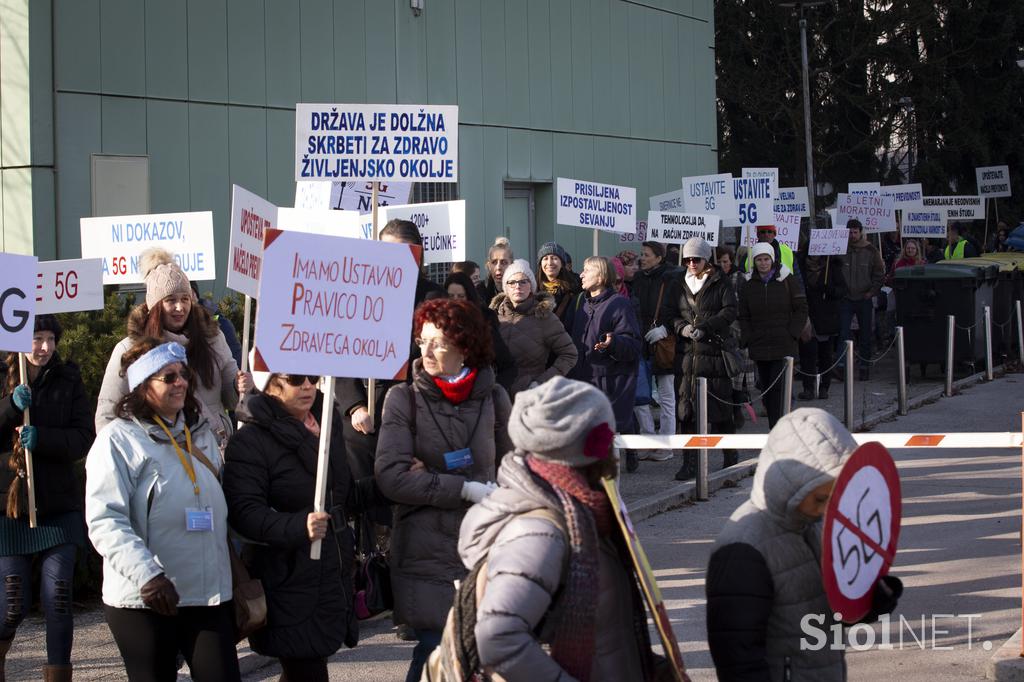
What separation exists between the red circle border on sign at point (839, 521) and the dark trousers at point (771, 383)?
10097 millimetres

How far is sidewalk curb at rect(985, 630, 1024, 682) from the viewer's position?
675 cm

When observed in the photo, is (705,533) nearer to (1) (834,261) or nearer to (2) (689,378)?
(2) (689,378)

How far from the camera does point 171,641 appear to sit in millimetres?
5199

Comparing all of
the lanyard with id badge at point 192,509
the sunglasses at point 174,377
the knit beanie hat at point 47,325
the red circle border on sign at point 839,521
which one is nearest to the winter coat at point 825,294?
the knit beanie hat at point 47,325

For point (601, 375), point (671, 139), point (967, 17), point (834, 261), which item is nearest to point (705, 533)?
point (601, 375)

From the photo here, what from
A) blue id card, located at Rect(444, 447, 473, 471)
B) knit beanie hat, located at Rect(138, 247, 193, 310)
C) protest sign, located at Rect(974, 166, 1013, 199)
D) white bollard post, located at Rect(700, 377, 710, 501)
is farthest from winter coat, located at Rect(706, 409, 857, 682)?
protest sign, located at Rect(974, 166, 1013, 199)

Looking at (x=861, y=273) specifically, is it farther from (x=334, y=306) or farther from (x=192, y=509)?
(x=192, y=509)

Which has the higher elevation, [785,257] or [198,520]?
[785,257]

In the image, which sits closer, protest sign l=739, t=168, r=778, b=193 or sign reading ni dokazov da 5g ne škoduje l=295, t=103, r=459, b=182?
sign reading ni dokazov da 5g ne škoduje l=295, t=103, r=459, b=182

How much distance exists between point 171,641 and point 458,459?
142 centimetres

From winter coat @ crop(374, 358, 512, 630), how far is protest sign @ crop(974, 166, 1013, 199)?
27.6m

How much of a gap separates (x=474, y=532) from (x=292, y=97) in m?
13.0

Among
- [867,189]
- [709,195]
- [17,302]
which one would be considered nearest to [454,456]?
[17,302]

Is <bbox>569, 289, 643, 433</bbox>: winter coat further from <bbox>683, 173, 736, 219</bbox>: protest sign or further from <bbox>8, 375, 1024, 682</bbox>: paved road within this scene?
<bbox>683, 173, 736, 219</bbox>: protest sign
